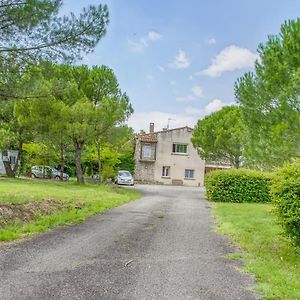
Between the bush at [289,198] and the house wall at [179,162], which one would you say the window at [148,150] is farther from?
the bush at [289,198]

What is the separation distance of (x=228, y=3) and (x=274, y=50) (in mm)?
2316

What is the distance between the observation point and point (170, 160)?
50.6 meters

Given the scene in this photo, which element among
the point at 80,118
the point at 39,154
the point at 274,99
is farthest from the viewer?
the point at 39,154

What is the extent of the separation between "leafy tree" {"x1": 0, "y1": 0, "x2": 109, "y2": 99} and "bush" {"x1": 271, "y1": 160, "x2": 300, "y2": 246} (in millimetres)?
7221

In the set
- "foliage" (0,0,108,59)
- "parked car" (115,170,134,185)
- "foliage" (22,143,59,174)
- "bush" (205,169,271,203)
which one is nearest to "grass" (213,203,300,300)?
"foliage" (0,0,108,59)

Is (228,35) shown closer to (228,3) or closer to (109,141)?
(228,3)

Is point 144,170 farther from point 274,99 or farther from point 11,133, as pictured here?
point 274,99

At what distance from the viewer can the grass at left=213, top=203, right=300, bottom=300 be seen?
17.6ft

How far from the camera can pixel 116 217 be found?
13.1 metres

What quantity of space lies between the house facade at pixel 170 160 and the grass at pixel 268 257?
3773 cm

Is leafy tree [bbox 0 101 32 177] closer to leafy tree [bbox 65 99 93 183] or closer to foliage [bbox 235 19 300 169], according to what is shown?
leafy tree [bbox 65 99 93 183]

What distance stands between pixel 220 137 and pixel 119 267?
112 feet

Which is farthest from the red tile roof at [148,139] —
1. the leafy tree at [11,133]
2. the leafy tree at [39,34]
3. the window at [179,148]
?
the leafy tree at [39,34]

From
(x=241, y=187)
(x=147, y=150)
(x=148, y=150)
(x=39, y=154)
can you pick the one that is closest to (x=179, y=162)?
(x=148, y=150)
